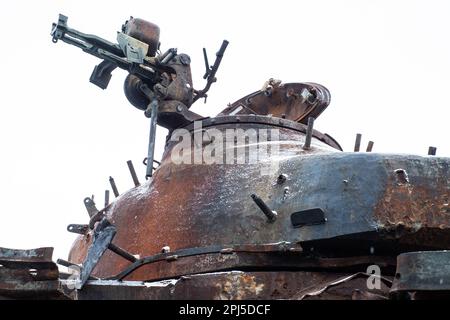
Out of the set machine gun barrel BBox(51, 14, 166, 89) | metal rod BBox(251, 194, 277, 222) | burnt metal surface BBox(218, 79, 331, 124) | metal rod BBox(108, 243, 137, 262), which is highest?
machine gun barrel BBox(51, 14, 166, 89)

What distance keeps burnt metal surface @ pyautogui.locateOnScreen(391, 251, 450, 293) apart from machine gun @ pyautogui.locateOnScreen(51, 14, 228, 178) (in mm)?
3938

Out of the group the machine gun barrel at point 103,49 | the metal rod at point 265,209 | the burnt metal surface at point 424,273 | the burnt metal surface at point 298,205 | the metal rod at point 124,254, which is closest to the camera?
the burnt metal surface at point 424,273

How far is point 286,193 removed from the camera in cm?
729

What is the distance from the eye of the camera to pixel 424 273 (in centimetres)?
546

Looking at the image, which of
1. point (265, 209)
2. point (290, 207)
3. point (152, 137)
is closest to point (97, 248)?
point (265, 209)

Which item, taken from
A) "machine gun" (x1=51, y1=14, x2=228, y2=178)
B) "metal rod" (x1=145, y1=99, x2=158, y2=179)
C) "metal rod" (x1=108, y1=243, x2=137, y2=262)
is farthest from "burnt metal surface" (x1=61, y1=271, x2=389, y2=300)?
"machine gun" (x1=51, y1=14, x2=228, y2=178)

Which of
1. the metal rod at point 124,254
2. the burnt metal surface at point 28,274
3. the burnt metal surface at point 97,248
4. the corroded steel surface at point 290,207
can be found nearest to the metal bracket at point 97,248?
the burnt metal surface at point 97,248

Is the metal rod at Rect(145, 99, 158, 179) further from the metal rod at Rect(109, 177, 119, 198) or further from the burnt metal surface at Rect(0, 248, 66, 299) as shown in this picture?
the burnt metal surface at Rect(0, 248, 66, 299)

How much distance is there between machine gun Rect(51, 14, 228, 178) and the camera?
9.24 meters

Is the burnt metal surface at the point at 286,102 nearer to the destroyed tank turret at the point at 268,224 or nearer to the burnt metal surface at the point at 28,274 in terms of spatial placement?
the destroyed tank turret at the point at 268,224

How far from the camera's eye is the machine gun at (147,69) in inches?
364

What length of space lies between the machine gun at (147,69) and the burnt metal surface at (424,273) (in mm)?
3938
